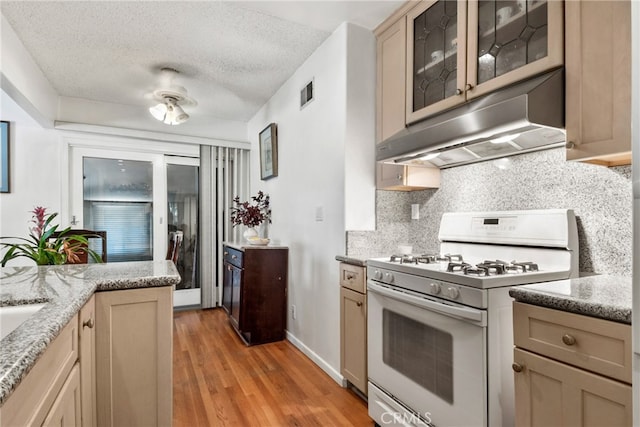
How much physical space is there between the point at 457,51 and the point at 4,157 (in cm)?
427

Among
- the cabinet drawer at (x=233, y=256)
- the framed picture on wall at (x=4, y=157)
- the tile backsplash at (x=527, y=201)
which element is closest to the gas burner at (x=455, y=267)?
the tile backsplash at (x=527, y=201)

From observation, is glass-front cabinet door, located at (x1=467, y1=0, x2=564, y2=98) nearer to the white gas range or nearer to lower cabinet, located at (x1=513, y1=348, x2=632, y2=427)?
the white gas range

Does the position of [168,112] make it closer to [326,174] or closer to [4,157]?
[326,174]

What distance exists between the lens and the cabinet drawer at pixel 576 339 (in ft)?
3.03

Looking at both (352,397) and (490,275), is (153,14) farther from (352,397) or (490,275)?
(352,397)

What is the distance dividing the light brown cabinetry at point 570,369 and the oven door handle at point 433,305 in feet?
0.46

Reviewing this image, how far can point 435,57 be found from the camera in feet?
6.31

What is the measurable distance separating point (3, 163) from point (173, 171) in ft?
5.32

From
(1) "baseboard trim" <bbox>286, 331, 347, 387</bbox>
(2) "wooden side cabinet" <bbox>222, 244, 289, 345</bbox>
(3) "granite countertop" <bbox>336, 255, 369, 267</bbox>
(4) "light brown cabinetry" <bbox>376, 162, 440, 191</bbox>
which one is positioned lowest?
(1) "baseboard trim" <bbox>286, 331, 347, 387</bbox>

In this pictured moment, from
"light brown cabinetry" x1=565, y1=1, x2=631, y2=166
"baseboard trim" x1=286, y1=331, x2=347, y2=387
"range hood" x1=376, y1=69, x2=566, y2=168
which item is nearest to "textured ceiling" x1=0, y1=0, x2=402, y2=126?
"range hood" x1=376, y1=69, x2=566, y2=168

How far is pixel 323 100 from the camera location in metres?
2.68

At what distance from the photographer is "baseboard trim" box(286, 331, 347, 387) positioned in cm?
236

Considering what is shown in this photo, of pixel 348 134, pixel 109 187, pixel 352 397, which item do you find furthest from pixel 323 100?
pixel 109 187

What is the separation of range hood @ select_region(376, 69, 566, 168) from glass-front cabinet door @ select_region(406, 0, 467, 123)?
3.5 inches
